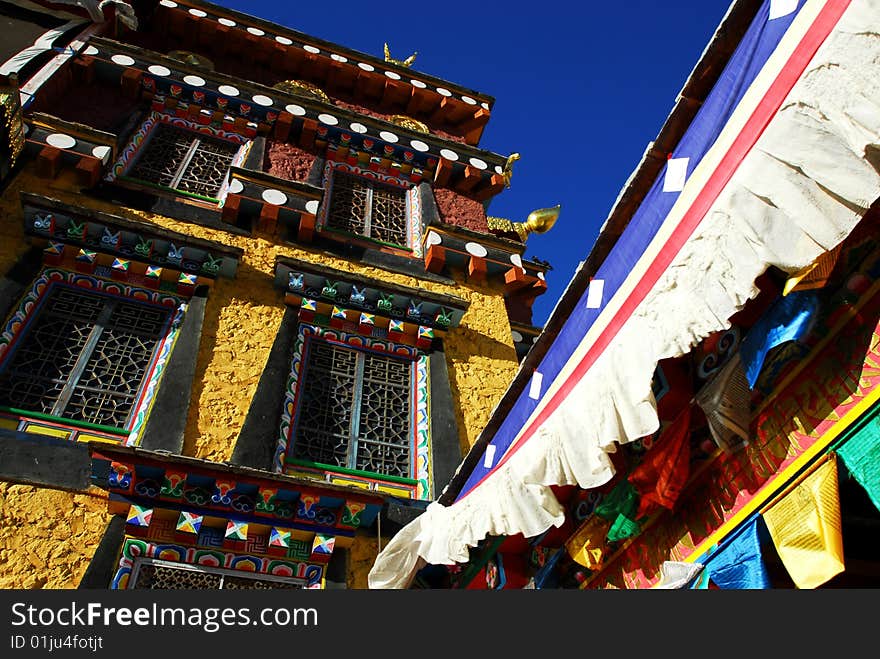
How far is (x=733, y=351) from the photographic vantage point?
2871 mm

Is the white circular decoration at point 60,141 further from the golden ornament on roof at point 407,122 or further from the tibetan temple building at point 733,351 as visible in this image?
the tibetan temple building at point 733,351

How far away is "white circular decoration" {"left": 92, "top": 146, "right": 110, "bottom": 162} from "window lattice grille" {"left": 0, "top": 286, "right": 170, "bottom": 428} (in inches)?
68.1

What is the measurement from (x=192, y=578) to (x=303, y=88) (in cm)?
825

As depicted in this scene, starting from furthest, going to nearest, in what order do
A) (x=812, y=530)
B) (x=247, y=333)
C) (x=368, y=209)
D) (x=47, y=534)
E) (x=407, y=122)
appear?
(x=407, y=122)
(x=368, y=209)
(x=247, y=333)
(x=47, y=534)
(x=812, y=530)

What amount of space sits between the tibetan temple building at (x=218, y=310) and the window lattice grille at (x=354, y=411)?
19 millimetres

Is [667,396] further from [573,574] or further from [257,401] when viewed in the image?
Result: [257,401]

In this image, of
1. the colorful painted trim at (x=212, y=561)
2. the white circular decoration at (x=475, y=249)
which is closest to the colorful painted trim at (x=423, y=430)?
the colorful painted trim at (x=212, y=561)

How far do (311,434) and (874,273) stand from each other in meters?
4.53

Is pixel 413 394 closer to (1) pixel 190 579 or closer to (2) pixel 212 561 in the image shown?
(2) pixel 212 561

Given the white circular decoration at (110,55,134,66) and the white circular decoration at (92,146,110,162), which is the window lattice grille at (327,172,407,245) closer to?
the white circular decoration at (92,146,110,162)

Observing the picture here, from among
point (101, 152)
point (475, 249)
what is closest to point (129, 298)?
point (101, 152)

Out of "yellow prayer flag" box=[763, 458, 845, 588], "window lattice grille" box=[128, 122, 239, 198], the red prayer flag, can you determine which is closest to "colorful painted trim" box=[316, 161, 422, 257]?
"window lattice grille" box=[128, 122, 239, 198]

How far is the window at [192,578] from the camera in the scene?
4.66 m

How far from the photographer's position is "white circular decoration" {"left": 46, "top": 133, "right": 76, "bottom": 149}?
7348 millimetres
